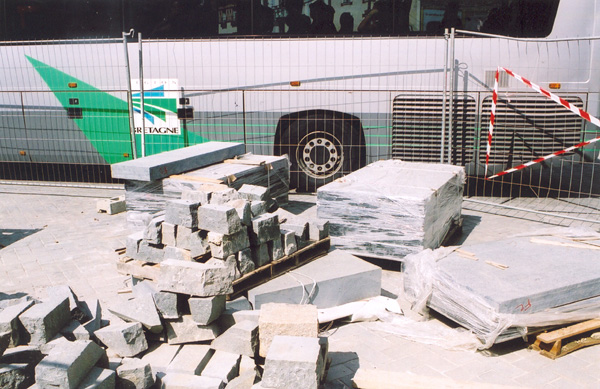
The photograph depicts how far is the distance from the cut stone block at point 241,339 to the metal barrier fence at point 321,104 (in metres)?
5.69

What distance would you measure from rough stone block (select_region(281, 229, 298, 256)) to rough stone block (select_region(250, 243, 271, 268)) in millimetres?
244

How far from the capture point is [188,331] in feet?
15.0

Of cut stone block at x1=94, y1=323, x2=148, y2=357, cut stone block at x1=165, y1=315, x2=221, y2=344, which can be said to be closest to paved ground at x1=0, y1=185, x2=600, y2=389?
cut stone block at x1=165, y1=315, x2=221, y2=344

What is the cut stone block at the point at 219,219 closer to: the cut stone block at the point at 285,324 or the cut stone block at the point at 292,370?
the cut stone block at the point at 285,324

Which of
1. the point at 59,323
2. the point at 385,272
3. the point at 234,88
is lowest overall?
the point at 385,272

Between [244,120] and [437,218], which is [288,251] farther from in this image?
[244,120]

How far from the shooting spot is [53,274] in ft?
21.5

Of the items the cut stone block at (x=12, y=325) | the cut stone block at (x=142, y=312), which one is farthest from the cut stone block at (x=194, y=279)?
the cut stone block at (x=12, y=325)

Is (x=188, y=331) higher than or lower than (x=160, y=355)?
higher

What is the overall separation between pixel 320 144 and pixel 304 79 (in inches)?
47.2

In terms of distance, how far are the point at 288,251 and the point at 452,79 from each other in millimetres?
4688

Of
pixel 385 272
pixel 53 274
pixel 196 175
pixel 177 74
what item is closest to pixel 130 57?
pixel 177 74

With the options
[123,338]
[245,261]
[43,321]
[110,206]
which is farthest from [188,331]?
[110,206]

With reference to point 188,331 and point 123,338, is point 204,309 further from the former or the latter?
point 123,338
